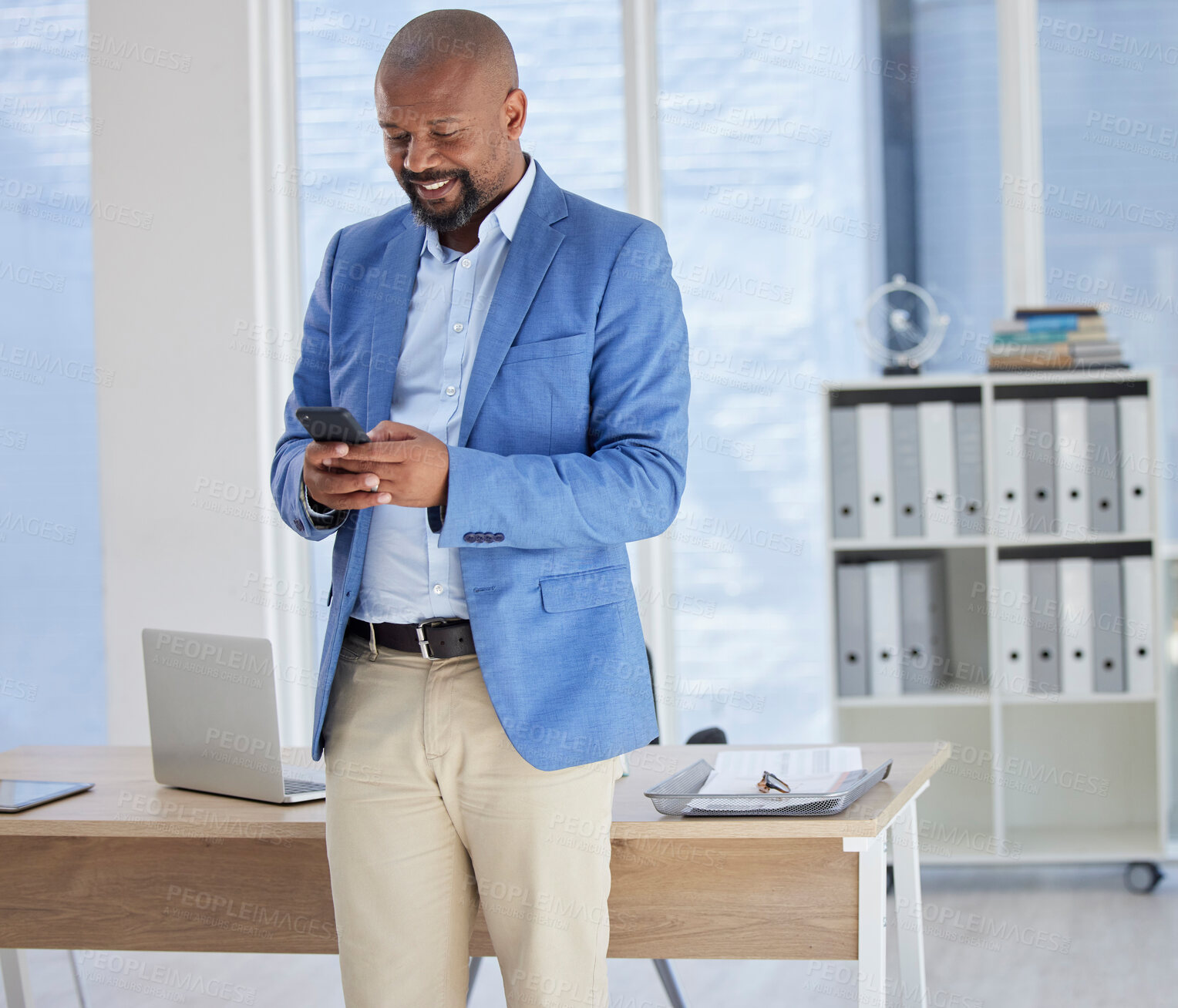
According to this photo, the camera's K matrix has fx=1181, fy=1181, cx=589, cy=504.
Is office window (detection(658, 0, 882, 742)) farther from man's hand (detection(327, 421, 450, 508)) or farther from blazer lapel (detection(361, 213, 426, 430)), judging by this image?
man's hand (detection(327, 421, 450, 508))

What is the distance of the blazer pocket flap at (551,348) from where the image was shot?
4.51 feet

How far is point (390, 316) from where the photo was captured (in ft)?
4.81

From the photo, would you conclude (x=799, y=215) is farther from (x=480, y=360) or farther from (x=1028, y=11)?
(x=480, y=360)

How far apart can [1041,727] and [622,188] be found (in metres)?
2.19

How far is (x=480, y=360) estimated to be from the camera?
137 centimetres

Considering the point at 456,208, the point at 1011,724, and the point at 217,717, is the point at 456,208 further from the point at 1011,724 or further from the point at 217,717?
the point at 1011,724

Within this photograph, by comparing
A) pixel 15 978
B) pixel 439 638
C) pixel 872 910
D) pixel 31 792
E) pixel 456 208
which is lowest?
pixel 15 978

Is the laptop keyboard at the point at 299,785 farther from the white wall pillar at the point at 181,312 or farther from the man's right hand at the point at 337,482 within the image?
the white wall pillar at the point at 181,312

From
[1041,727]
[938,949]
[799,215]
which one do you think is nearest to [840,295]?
[799,215]

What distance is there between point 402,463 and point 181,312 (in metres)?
2.90

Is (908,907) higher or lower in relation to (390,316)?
lower

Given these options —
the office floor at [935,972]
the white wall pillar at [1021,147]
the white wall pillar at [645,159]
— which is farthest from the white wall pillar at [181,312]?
the white wall pillar at [1021,147]

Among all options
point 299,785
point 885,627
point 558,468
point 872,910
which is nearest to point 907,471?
point 885,627

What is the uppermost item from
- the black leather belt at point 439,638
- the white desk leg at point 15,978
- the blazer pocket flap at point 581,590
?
the blazer pocket flap at point 581,590
